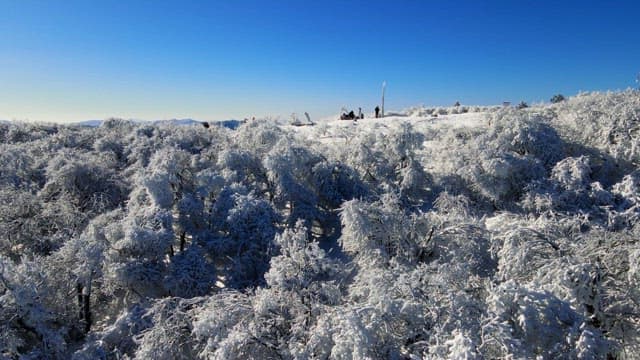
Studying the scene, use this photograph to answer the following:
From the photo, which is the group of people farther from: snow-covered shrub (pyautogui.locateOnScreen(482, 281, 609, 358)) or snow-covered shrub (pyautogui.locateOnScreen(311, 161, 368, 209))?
snow-covered shrub (pyautogui.locateOnScreen(482, 281, 609, 358))

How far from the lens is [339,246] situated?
15.8m

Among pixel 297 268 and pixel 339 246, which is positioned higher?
pixel 297 268

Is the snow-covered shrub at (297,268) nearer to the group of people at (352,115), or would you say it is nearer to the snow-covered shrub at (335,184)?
the snow-covered shrub at (335,184)

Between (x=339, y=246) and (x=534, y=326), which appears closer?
(x=534, y=326)

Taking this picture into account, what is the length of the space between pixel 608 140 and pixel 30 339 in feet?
72.3

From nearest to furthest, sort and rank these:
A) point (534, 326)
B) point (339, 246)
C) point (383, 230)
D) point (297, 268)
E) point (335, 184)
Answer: point (534, 326), point (297, 268), point (383, 230), point (339, 246), point (335, 184)

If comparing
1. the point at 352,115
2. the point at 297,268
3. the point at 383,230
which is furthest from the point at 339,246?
the point at 352,115

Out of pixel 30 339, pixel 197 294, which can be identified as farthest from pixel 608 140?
pixel 30 339

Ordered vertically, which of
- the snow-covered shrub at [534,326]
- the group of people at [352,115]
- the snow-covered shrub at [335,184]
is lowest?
the snow-covered shrub at [534,326]

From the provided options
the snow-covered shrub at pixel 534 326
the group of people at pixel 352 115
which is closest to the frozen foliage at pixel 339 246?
the snow-covered shrub at pixel 534 326

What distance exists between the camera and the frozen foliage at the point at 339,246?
775 centimetres

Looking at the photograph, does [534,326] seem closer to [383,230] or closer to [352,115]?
[383,230]

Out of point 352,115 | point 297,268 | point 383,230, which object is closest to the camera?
point 297,268

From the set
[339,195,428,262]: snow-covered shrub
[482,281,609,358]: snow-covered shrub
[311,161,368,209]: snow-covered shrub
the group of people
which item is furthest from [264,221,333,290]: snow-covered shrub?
the group of people
